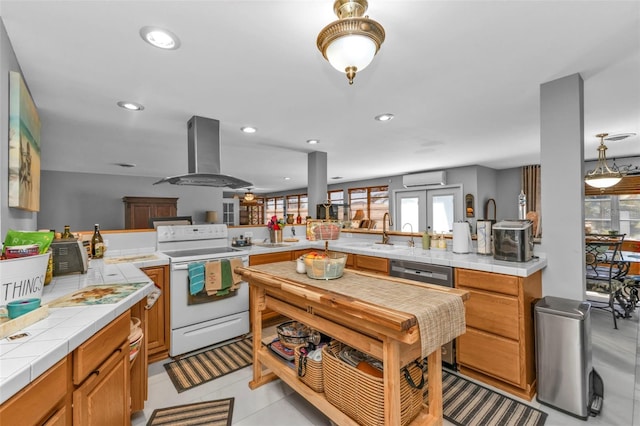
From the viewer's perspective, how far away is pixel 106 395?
120 cm

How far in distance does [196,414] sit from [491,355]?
2.09 metres

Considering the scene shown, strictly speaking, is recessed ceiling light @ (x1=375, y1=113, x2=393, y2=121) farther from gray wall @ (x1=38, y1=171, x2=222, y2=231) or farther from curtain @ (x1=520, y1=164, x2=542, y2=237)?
gray wall @ (x1=38, y1=171, x2=222, y2=231)

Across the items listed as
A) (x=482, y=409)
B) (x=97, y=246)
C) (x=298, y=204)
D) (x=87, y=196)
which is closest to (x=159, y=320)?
(x=97, y=246)

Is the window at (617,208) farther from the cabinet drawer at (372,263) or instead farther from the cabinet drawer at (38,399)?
the cabinet drawer at (38,399)

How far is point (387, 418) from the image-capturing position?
127 cm

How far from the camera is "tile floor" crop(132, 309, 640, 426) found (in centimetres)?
179

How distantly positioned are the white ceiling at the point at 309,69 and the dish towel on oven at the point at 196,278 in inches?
59.6

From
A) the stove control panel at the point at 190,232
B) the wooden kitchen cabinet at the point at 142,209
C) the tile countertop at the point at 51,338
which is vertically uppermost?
the wooden kitchen cabinet at the point at 142,209

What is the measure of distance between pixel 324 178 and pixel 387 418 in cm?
368

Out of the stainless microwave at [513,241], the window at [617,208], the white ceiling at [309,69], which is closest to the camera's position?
the white ceiling at [309,69]

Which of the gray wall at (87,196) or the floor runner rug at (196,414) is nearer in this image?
the floor runner rug at (196,414)

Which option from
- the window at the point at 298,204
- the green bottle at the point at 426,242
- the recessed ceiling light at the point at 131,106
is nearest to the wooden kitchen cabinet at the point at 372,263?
the green bottle at the point at 426,242

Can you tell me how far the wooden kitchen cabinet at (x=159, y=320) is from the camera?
2.48 metres

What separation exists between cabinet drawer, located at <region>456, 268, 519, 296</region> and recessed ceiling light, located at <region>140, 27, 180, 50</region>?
252 centimetres
